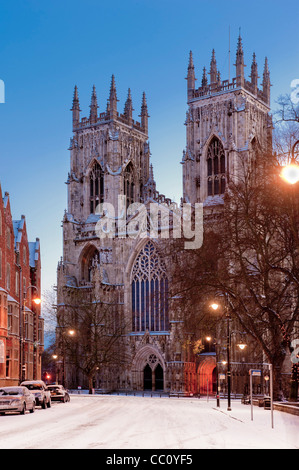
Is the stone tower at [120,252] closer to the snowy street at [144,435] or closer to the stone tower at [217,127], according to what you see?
the stone tower at [217,127]

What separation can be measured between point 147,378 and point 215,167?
21588 millimetres

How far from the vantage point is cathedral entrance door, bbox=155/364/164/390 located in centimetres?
7512

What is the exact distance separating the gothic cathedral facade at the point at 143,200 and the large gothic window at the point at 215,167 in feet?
0.32

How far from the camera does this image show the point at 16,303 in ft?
171

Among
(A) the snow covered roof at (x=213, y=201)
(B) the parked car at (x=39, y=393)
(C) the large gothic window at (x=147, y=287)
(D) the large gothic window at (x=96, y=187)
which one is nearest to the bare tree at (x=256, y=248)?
(B) the parked car at (x=39, y=393)

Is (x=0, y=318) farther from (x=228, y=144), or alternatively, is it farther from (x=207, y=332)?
(x=228, y=144)

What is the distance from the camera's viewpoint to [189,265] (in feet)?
120

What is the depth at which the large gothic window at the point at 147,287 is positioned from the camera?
3004 inches

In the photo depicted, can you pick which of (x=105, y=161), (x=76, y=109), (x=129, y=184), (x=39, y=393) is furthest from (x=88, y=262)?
(x=39, y=393)

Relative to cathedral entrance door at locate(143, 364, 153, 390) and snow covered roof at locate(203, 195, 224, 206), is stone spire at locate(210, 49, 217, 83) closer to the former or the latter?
snow covered roof at locate(203, 195, 224, 206)

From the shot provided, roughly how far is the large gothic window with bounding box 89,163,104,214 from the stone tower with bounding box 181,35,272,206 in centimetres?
1093

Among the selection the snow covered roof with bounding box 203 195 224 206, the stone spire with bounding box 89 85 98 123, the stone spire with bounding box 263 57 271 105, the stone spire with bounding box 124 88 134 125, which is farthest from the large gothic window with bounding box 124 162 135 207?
the stone spire with bounding box 263 57 271 105
